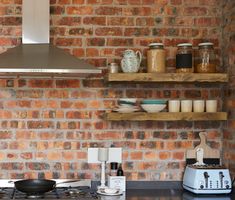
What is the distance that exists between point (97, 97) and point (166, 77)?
58 cm

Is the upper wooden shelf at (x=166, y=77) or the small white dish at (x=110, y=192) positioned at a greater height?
the upper wooden shelf at (x=166, y=77)

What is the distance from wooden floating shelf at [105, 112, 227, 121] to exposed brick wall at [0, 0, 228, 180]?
0.22m

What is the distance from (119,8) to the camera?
135 inches

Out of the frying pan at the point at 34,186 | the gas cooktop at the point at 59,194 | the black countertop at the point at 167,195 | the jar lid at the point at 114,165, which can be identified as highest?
the jar lid at the point at 114,165

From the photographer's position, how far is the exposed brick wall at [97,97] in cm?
335

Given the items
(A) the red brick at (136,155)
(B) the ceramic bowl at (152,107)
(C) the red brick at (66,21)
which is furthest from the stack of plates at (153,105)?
(C) the red brick at (66,21)

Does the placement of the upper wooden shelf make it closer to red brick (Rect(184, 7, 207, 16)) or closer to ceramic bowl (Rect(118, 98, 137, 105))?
ceramic bowl (Rect(118, 98, 137, 105))

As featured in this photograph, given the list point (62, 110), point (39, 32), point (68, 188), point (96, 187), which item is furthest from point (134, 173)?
point (39, 32)

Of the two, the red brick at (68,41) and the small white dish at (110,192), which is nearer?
the small white dish at (110,192)

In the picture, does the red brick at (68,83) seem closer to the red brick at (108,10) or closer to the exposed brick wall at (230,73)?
the red brick at (108,10)

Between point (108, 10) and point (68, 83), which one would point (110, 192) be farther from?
point (108, 10)

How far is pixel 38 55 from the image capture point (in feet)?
9.70

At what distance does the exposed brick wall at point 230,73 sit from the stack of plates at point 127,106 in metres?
0.73

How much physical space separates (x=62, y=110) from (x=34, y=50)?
56 cm
